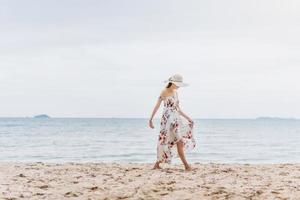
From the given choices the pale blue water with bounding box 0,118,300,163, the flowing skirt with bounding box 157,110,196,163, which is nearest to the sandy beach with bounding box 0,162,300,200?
the flowing skirt with bounding box 157,110,196,163

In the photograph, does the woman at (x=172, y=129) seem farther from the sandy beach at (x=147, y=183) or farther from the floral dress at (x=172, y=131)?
the sandy beach at (x=147, y=183)

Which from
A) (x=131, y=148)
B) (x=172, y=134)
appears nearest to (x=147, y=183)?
(x=172, y=134)

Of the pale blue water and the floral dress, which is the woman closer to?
the floral dress

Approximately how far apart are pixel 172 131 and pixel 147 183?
1887 millimetres

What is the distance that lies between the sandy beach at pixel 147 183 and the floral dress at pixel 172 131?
402 millimetres

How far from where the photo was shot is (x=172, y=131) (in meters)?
10.7

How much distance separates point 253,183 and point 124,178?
7.93ft

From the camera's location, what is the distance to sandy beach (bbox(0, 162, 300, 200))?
8211 millimetres

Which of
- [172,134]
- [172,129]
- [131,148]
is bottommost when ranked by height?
[131,148]

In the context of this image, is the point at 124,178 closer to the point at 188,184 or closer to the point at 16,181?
the point at 188,184

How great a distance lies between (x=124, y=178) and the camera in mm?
9719

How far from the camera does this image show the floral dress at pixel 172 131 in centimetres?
1064

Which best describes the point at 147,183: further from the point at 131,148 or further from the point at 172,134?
the point at 131,148

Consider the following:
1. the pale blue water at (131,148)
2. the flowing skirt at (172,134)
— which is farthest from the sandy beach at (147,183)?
the pale blue water at (131,148)
